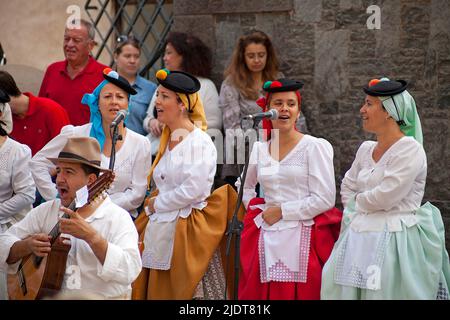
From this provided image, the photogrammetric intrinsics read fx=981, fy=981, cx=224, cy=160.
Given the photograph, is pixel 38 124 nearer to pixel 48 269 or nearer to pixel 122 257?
pixel 48 269

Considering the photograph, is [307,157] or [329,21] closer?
[307,157]

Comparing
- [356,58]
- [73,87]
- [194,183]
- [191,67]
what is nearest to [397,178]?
[194,183]

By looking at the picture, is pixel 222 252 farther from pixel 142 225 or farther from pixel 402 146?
pixel 402 146

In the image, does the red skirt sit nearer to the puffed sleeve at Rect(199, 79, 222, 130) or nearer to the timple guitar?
the timple guitar

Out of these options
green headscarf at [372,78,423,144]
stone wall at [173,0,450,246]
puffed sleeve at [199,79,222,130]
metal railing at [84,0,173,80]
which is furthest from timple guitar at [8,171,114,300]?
metal railing at [84,0,173,80]

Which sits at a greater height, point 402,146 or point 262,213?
point 402,146

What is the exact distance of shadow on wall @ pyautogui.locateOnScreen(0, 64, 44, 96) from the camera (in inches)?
374

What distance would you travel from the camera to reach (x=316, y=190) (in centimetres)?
621

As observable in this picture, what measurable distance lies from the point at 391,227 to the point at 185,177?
1.43 meters

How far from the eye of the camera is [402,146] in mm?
5883

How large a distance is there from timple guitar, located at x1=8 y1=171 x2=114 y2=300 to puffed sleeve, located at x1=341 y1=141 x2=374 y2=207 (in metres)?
1.77
